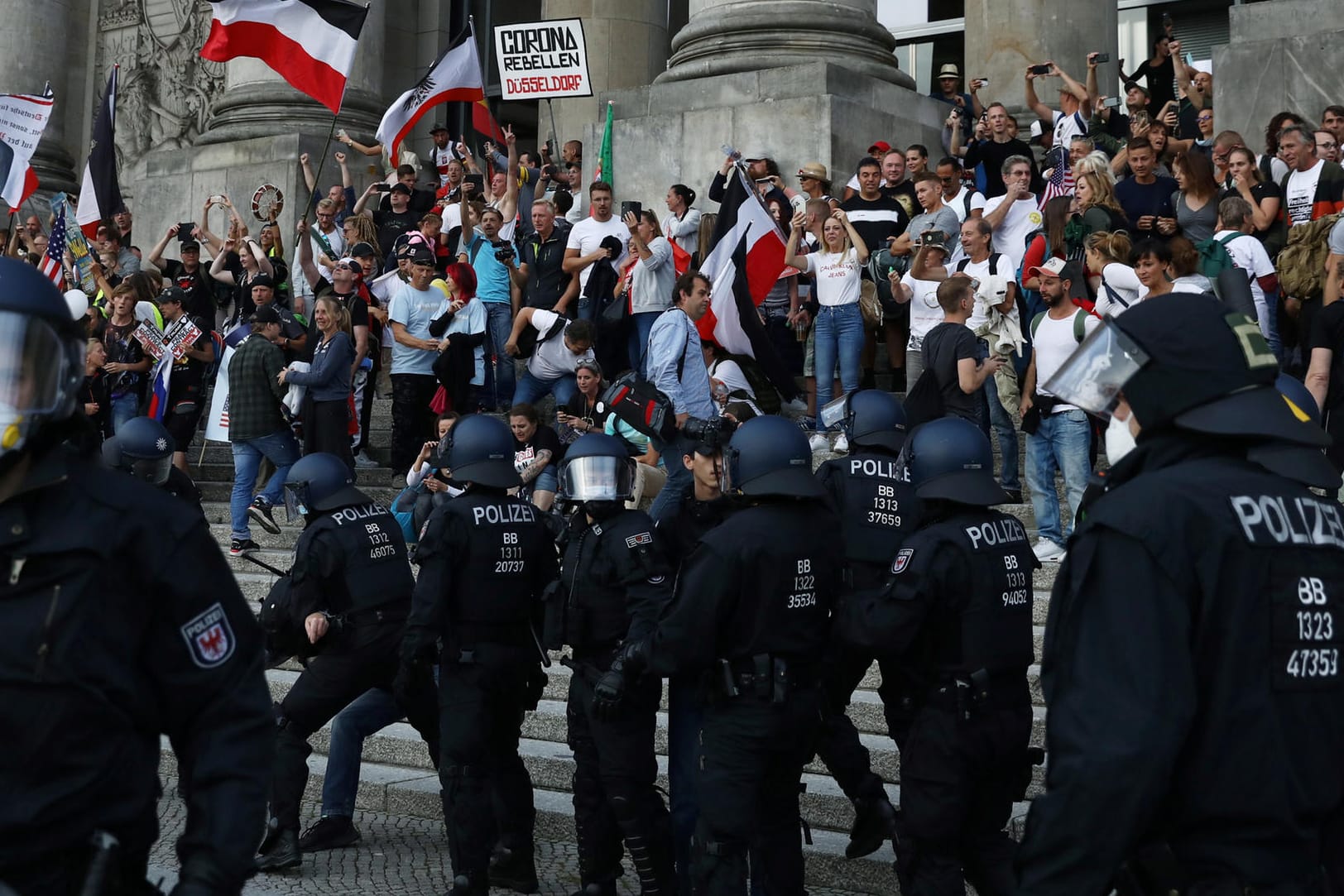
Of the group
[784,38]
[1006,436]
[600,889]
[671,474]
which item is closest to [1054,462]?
[1006,436]

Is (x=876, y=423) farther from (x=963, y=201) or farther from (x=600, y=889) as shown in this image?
(x=963, y=201)

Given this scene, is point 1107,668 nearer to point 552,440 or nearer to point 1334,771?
point 1334,771

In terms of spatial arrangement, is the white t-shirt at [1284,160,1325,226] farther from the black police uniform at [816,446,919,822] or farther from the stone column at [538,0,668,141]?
the stone column at [538,0,668,141]

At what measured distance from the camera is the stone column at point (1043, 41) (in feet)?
51.2

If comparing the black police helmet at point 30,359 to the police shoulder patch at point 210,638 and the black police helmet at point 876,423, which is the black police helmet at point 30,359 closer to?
Answer: the police shoulder patch at point 210,638

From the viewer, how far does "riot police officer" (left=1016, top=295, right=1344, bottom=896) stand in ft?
8.57

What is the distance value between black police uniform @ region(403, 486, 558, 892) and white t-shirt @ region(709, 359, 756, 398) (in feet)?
14.9

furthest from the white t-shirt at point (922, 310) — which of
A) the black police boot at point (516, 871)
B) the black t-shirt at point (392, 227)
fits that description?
the black t-shirt at point (392, 227)

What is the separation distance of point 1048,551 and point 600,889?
330 cm

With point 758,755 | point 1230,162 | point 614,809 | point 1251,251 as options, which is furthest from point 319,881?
point 1230,162

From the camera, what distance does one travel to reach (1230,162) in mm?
9742

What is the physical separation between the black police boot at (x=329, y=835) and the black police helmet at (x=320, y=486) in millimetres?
1364

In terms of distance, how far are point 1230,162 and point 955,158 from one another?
8.19 feet

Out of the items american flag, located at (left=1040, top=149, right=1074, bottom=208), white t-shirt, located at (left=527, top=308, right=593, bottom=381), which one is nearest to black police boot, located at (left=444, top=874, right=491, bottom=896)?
white t-shirt, located at (left=527, top=308, right=593, bottom=381)
